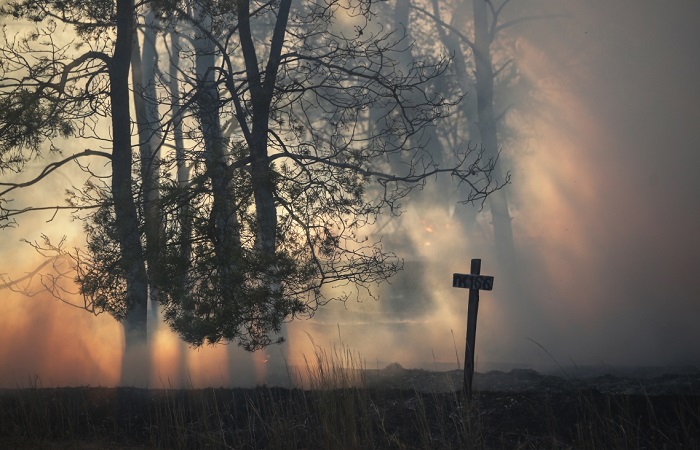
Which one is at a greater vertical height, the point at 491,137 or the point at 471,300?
the point at 491,137

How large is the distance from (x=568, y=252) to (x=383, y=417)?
51.7ft

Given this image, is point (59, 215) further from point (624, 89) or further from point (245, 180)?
point (624, 89)

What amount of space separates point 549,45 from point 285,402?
61.9 ft

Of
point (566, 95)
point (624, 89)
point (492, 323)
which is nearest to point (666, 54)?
point (624, 89)

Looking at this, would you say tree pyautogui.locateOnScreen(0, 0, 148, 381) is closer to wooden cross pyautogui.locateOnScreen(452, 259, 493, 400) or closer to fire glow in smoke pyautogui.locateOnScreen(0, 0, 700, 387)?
fire glow in smoke pyautogui.locateOnScreen(0, 0, 700, 387)

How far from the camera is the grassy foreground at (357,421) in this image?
8906 millimetres

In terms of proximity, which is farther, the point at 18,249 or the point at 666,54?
the point at 666,54

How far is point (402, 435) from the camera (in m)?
9.47

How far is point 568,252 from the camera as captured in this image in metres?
24.1

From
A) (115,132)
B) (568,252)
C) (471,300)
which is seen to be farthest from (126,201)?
(568,252)

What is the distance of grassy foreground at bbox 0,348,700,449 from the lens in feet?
29.2

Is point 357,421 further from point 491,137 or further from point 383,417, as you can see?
point 491,137

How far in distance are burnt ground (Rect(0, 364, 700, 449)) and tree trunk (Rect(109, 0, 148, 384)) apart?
1707mm

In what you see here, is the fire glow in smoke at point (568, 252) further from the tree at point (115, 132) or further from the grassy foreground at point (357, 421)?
the grassy foreground at point (357, 421)
